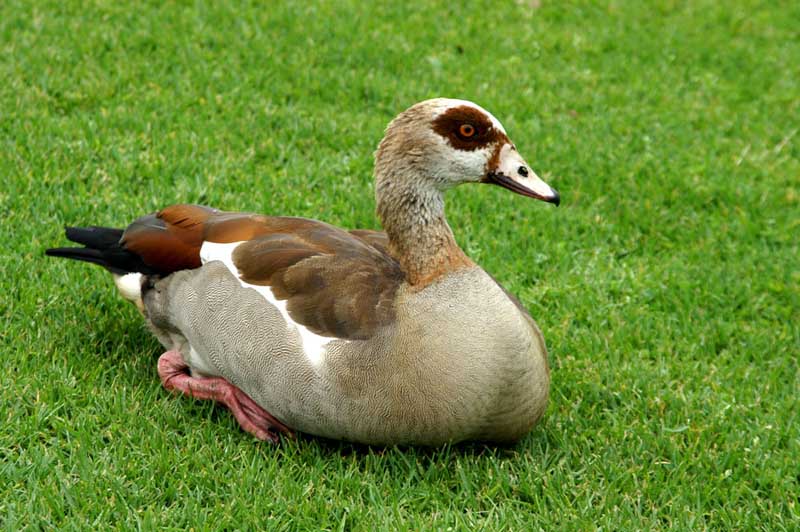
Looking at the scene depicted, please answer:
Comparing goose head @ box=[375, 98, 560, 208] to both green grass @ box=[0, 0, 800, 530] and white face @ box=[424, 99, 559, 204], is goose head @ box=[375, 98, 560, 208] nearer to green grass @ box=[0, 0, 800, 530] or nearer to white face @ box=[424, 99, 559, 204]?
white face @ box=[424, 99, 559, 204]

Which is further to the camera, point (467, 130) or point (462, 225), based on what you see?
point (462, 225)

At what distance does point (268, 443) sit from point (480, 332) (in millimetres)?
937

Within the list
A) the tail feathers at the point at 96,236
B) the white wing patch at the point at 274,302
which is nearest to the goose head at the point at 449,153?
the white wing patch at the point at 274,302

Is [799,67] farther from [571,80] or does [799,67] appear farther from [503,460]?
[503,460]

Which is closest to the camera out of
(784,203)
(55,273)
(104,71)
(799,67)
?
(55,273)

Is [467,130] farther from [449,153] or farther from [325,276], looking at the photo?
[325,276]

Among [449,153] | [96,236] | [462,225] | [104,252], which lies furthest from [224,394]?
[462,225]

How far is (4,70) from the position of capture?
631 centimetres

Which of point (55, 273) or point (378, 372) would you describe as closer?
point (378, 372)

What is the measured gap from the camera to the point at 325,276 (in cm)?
369

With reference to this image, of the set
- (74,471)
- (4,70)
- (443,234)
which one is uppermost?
(443,234)

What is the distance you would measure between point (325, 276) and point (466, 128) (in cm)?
77

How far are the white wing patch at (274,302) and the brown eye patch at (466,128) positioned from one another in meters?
0.88

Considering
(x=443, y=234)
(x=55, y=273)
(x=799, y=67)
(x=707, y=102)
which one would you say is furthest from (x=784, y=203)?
(x=55, y=273)
